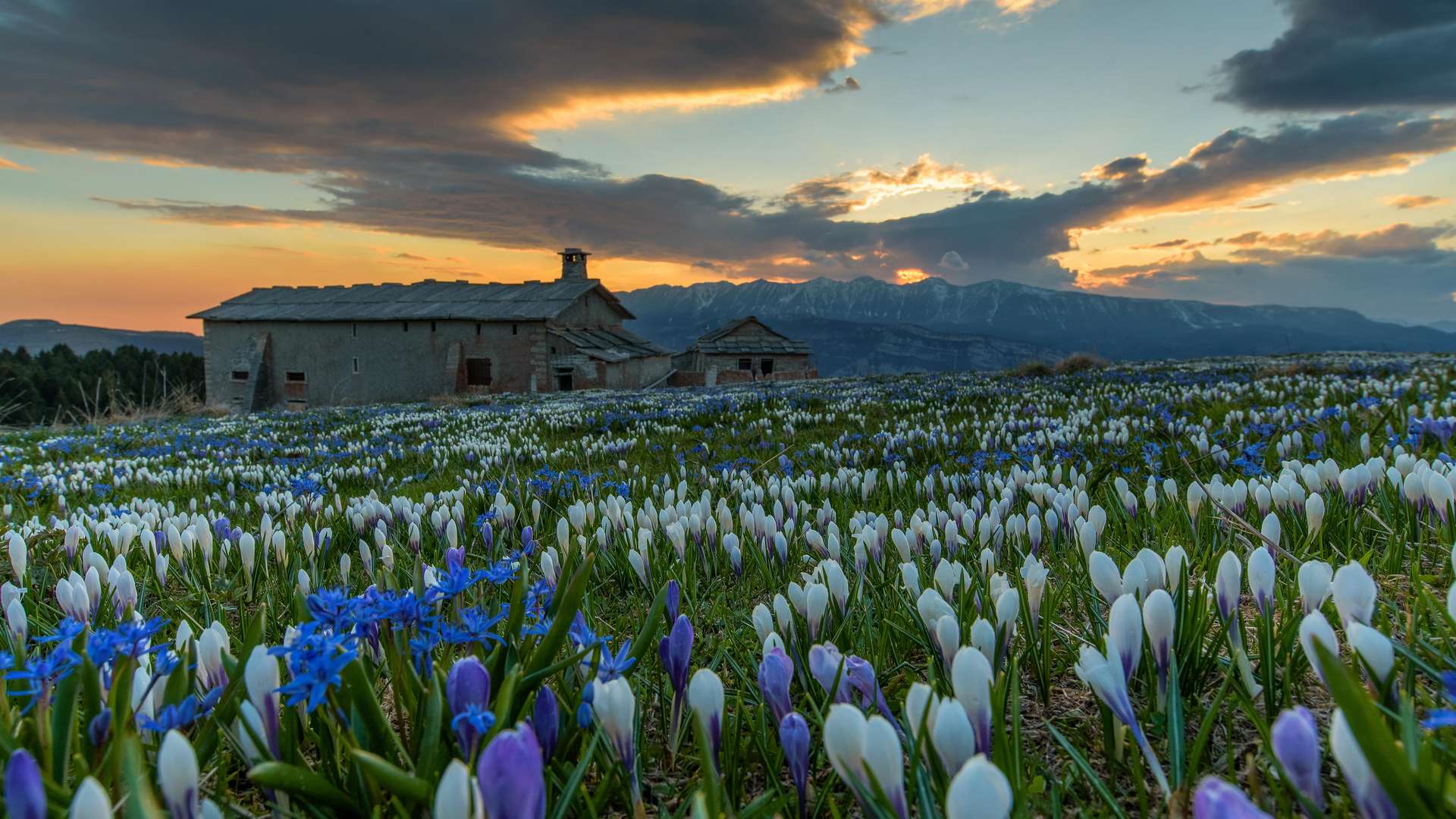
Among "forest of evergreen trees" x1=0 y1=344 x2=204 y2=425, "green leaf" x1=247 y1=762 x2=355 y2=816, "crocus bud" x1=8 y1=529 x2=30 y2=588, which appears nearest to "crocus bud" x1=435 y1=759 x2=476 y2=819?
"green leaf" x1=247 y1=762 x2=355 y2=816

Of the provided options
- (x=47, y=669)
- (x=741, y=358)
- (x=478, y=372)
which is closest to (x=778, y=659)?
(x=47, y=669)

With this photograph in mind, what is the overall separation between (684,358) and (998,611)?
67669mm

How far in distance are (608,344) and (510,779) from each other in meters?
59.2

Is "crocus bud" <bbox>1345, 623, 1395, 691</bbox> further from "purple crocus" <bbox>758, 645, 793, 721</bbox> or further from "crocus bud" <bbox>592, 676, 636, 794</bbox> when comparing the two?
"crocus bud" <bbox>592, 676, 636, 794</bbox>

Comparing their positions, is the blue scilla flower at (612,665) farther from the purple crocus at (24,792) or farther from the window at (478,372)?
the window at (478,372)

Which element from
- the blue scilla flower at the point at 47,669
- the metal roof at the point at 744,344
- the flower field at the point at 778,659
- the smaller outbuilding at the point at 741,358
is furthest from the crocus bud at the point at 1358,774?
the metal roof at the point at 744,344

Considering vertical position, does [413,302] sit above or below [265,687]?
above

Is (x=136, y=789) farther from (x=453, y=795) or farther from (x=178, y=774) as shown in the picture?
(x=453, y=795)

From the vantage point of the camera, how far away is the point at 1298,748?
1.04m

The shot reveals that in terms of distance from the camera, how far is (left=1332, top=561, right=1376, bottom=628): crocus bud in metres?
1.50

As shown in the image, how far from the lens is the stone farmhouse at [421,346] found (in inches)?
2184

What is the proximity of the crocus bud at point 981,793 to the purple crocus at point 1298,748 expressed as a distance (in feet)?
1.31

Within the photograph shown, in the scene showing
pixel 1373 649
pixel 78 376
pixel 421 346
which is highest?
pixel 421 346

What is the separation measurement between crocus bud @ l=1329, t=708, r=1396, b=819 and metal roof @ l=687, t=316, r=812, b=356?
65.5 m
